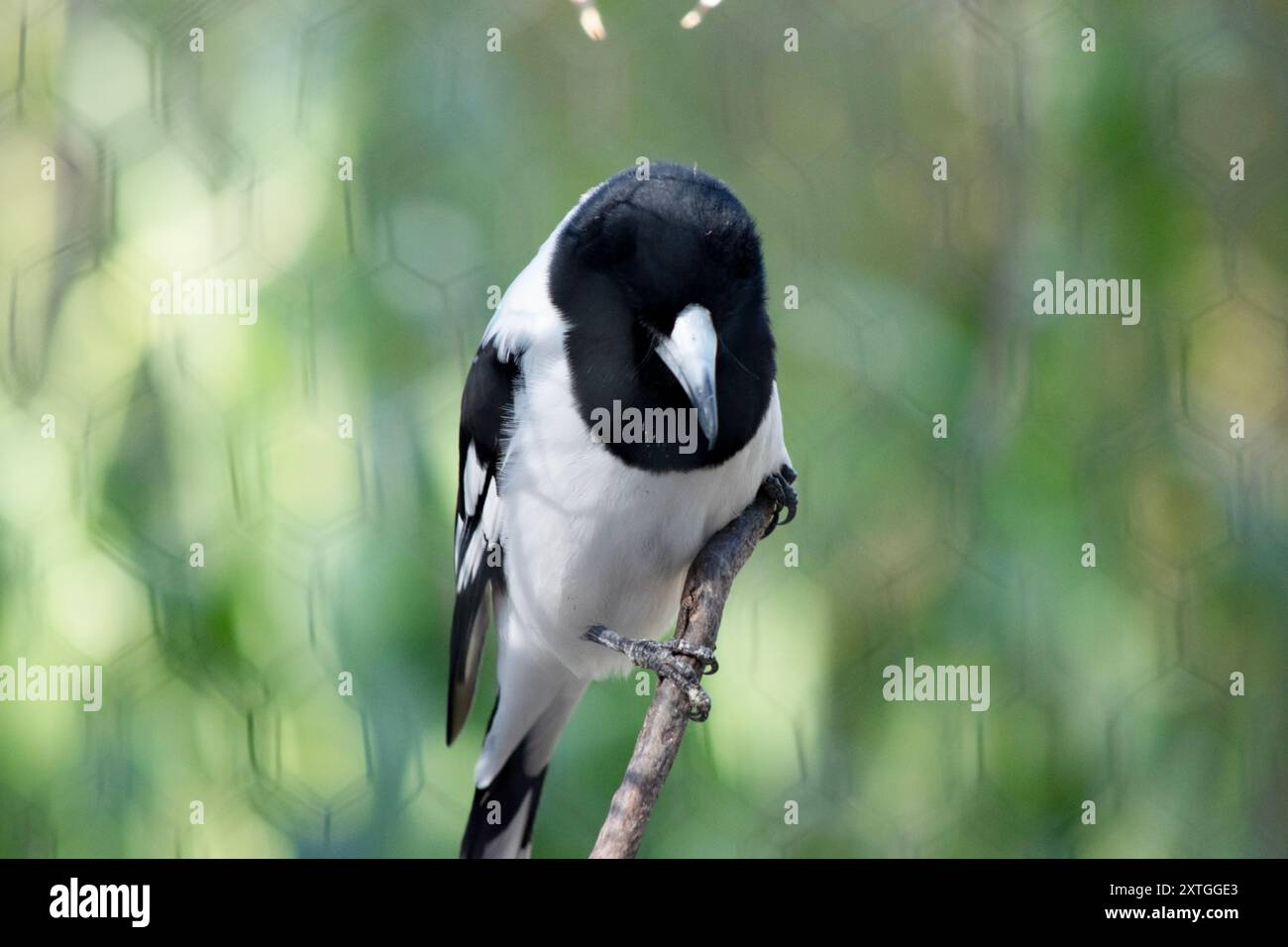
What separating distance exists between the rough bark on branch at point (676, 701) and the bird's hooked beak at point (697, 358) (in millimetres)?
147

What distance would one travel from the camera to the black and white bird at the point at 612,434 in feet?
3.52

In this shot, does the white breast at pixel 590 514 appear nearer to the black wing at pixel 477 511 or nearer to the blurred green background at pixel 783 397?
the black wing at pixel 477 511

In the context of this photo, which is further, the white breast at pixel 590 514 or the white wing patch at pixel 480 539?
the white wing patch at pixel 480 539

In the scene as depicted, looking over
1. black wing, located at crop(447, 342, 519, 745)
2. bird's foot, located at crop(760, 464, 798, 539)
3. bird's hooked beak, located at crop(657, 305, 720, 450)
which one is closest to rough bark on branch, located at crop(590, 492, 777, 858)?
bird's foot, located at crop(760, 464, 798, 539)

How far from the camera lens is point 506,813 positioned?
150cm

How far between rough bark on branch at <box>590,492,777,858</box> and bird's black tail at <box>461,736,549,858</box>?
43cm

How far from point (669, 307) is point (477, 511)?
402mm

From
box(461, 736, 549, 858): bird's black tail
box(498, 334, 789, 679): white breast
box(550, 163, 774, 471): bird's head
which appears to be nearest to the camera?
box(550, 163, 774, 471): bird's head

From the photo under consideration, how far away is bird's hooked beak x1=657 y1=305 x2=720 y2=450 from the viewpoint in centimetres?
102

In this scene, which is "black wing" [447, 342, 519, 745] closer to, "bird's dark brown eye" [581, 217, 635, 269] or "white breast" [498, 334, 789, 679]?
"white breast" [498, 334, 789, 679]

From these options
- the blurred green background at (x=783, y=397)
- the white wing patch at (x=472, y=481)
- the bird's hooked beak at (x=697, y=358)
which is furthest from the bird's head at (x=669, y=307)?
the blurred green background at (x=783, y=397)

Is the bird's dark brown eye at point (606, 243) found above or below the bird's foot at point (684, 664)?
above

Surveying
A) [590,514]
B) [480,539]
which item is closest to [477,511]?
[480,539]

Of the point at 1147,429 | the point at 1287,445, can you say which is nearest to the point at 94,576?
the point at 1147,429
